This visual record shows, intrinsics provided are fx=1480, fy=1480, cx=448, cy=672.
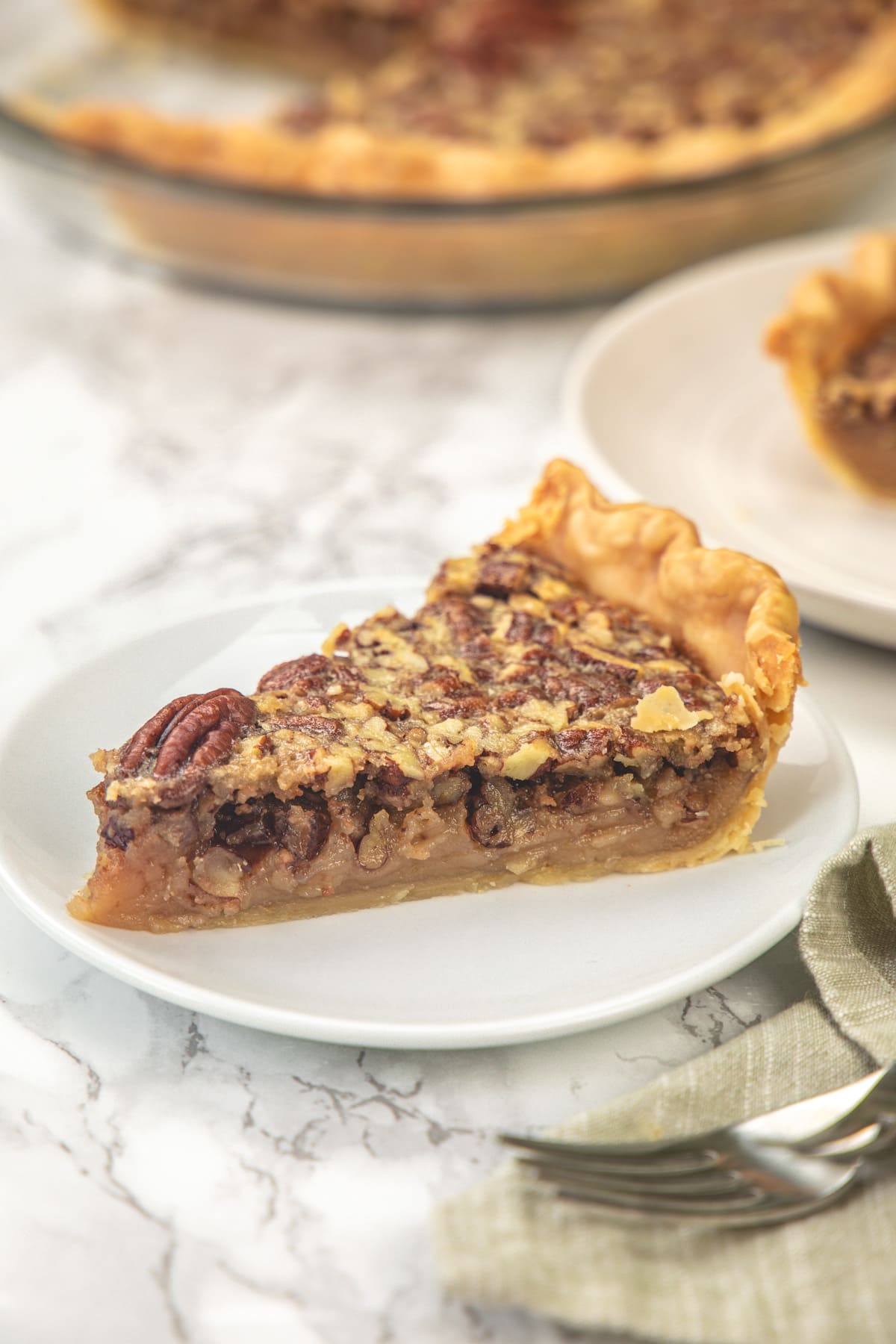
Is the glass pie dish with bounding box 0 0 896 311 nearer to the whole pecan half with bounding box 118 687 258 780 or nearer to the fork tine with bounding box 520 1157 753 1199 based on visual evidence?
the whole pecan half with bounding box 118 687 258 780

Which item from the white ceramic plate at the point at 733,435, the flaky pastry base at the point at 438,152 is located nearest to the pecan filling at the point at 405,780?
the white ceramic plate at the point at 733,435

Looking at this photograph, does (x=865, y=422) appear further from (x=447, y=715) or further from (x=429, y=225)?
A: (x=447, y=715)

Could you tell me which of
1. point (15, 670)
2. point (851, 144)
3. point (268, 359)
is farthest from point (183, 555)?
point (851, 144)

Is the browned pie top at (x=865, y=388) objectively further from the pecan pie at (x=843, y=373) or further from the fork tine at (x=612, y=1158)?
the fork tine at (x=612, y=1158)

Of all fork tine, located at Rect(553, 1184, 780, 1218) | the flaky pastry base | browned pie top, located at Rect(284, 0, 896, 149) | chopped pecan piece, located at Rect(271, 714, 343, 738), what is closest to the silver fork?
fork tine, located at Rect(553, 1184, 780, 1218)

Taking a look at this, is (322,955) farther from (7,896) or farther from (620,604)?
(620,604)

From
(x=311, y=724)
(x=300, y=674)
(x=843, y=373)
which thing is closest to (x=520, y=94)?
(x=843, y=373)
